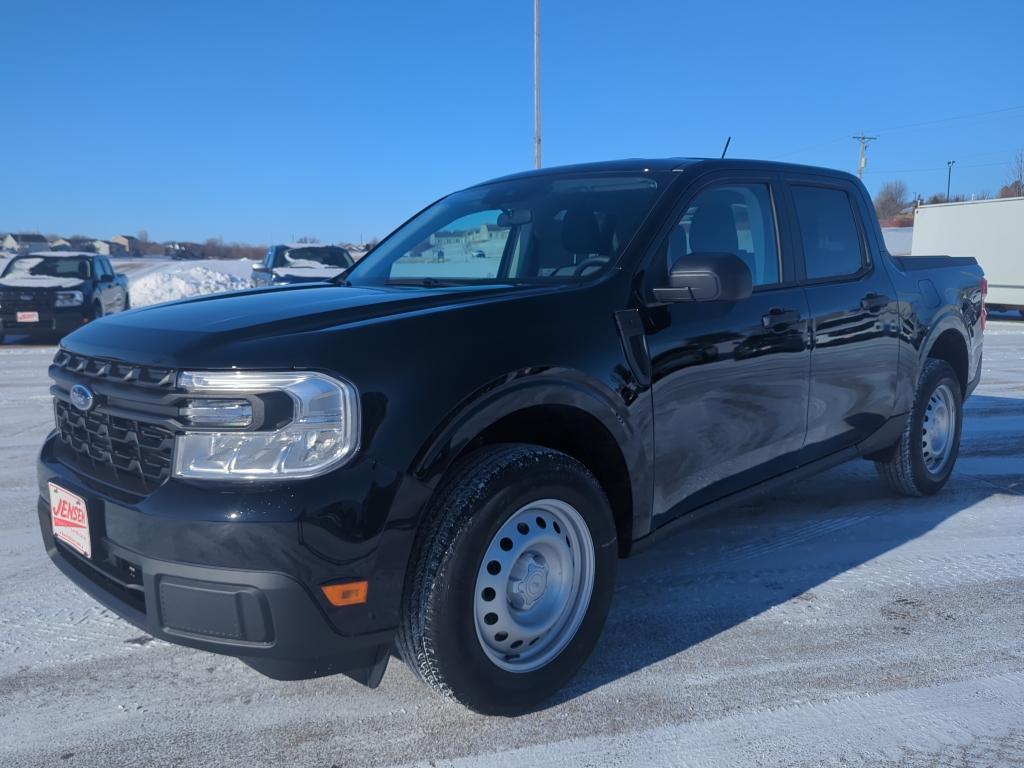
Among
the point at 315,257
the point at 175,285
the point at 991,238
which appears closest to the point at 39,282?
the point at 315,257

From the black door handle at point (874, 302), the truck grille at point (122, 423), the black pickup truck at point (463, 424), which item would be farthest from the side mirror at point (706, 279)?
the truck grille at point (122, 423)

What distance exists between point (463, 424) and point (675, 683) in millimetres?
1291

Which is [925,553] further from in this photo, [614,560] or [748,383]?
[614,560]

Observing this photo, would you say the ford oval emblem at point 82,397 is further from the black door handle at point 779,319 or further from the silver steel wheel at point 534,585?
the black door handle at point 779,319

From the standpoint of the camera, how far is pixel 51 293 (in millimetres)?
13805

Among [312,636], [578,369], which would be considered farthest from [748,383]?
[312,636]

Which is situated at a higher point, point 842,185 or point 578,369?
point 842,185

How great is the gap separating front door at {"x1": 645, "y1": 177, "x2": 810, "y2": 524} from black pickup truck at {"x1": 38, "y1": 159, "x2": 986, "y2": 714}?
0.01m

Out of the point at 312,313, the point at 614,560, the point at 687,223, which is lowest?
the point at 614,560

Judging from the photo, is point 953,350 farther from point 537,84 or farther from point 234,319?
point 537,84

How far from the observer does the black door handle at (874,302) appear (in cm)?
438

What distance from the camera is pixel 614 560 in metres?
2.99

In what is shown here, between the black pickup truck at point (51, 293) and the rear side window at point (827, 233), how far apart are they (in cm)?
1255

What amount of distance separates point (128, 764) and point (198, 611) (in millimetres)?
620
